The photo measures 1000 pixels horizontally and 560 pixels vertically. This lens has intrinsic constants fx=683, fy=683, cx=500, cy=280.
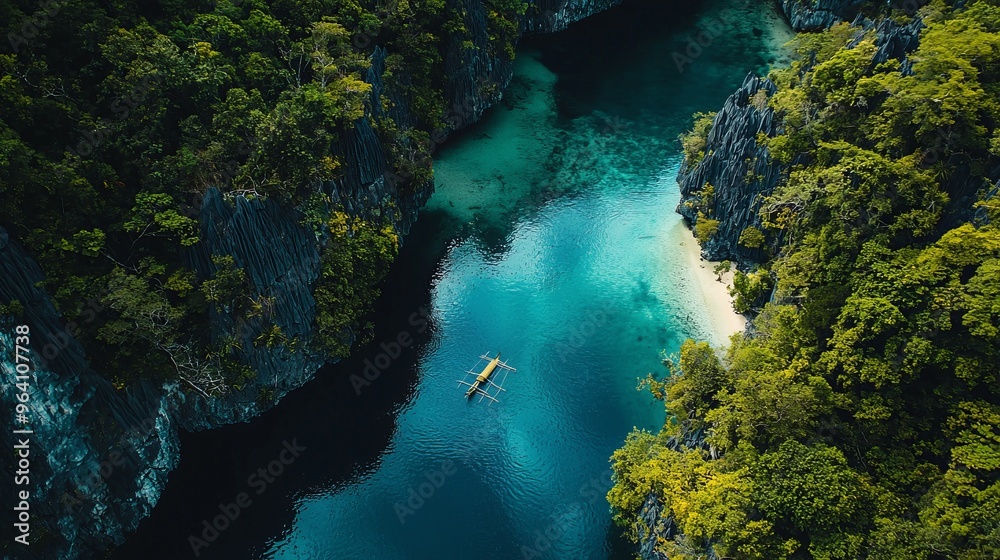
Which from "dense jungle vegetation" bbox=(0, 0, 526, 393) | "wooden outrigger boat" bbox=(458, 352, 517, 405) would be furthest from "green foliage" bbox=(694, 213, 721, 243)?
"dense jungle vegetation" bbox=(0, 0, 526, 393)

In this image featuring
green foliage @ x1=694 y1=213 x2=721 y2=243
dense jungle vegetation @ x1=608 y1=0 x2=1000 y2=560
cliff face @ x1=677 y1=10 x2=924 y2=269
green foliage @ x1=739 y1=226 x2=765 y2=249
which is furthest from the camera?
green foliage @ x1=694 y1=213 x2=721 y2=243

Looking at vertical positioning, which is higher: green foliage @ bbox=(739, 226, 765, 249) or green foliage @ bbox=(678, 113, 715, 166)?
green foliage @ bbox=(678, 113, 715, 166)

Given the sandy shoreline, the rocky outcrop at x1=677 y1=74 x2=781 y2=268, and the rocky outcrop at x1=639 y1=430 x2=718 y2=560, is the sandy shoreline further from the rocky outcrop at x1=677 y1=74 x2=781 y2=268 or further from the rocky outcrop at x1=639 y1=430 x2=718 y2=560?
the rocky outcrop at x1=639 y1=430 x2=718 y2=560

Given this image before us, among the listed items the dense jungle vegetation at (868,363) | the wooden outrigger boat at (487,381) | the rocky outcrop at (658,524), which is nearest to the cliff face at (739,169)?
the dense jungle vegetation at (868,363)

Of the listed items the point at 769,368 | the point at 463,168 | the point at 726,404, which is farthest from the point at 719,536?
the point at 463,168

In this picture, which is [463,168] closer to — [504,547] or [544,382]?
[544,382]
